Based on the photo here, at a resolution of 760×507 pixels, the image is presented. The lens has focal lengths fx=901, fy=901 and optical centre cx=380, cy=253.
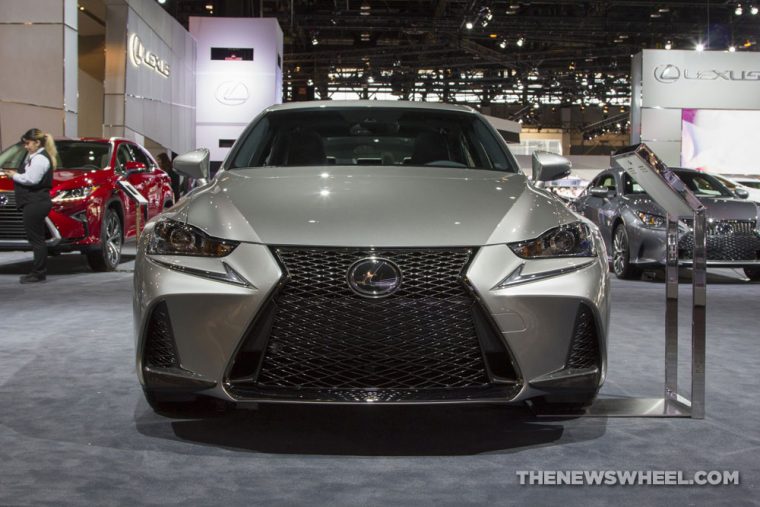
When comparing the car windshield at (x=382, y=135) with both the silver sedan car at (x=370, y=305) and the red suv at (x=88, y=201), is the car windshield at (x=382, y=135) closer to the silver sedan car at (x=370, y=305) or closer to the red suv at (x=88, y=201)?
the silver sedan car at (x=370, y=305)

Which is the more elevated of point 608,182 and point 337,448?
point 608,182

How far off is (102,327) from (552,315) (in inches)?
157

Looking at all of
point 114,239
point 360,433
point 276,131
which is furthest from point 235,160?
point 114,239

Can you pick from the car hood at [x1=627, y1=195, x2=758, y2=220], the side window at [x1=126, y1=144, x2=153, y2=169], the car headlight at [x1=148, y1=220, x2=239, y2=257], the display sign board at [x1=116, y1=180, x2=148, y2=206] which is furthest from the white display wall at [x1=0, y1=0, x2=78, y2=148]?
the car headlight at [x1=148, y1=220, x2=239, y2=257]

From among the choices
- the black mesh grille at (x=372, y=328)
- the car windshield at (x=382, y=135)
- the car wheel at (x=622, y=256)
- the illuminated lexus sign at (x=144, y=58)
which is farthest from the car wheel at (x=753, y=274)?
the illuminated lexus sign at (x=144, y=58)

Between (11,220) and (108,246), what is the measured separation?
105 centimetres

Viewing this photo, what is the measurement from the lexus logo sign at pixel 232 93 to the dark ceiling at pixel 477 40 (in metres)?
3.22

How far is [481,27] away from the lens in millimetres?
26859

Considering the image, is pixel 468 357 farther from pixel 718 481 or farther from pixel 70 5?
pixel 70 5

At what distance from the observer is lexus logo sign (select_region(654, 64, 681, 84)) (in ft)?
67.8

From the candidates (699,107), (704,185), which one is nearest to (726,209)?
(704,185)

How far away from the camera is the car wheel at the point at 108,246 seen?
388 inches

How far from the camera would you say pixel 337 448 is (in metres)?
3.28

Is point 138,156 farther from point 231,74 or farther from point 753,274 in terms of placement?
point 231,74
